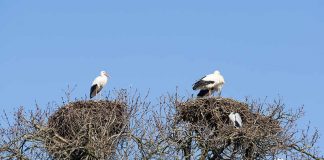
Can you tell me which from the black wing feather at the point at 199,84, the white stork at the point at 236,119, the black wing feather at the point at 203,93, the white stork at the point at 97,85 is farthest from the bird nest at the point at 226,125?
the white stork at the point at 97,85

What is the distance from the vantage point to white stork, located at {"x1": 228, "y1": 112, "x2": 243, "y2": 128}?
20686mm

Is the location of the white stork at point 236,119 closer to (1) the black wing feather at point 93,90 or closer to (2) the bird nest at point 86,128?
(2) the bird nest at point 86,128

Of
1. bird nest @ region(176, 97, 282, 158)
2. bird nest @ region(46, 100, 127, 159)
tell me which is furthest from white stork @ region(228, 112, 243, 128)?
bird nest @ region(46, 100, 127, 159)

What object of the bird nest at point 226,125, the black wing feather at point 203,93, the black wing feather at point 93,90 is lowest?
the bird nest at point 226,125

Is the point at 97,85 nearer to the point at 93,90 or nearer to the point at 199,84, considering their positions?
the point at 93,90

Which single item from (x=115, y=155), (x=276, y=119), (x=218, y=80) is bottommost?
(x=115, y=155)

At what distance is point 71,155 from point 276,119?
17.3 ft

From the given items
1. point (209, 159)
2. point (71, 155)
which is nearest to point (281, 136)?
point (209, 159)

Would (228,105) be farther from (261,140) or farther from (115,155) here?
(115,155)

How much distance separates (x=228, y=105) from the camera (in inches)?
874

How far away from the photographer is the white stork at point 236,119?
67.9 feet

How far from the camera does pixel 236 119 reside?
2112 centimetres

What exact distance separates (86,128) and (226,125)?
331 cm

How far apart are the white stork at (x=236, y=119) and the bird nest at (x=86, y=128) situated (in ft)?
8.12
